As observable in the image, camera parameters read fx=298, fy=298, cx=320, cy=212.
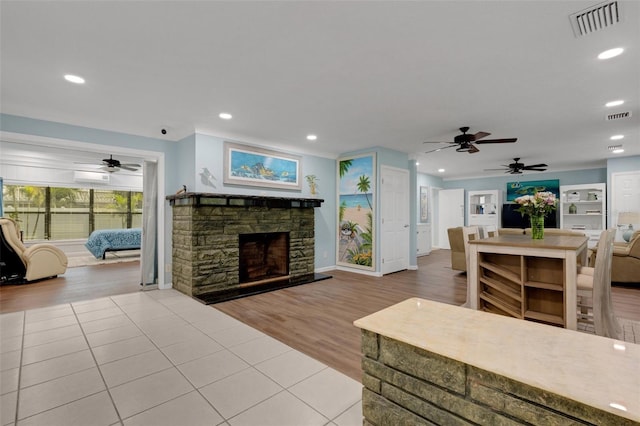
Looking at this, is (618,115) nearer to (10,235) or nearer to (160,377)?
(160,377)

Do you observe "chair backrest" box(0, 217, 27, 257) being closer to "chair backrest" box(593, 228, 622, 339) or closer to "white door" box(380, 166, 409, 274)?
"white door" box(380, 166, 409, 274)

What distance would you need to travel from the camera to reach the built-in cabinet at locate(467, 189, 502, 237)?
357 inches

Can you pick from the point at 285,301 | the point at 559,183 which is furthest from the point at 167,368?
the point at 559,183

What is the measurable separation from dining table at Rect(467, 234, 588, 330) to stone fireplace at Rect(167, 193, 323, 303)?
2797 millimetres

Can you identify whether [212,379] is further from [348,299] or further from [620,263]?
[620,263]

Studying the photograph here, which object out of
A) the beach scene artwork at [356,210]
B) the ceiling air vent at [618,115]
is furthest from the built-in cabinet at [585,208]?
the beach scene artwork at [356,210]

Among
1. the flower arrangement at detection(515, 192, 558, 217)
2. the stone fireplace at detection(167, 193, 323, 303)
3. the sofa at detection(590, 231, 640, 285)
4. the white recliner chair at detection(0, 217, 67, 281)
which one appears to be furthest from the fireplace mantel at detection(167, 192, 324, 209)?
the sofa at detection(590, 231, 640, 285)

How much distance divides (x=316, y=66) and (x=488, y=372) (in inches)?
98.4

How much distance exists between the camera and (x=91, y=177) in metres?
8.26

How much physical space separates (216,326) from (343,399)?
173 centimetres

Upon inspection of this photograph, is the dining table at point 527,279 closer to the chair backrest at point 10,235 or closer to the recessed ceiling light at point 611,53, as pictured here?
the recessed ceiling light at point 611,53

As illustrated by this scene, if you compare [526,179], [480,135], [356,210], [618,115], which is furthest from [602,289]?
[526,179]

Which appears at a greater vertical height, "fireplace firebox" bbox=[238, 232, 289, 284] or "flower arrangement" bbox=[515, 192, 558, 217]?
"flower arrangement" bbox=[515, 192, 558, 217]

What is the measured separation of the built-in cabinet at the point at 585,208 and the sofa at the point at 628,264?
296cm
